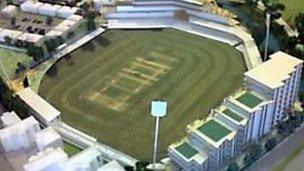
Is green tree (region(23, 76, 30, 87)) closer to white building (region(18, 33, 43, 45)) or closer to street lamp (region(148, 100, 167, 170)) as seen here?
white building (region(18, 33, 43, 45))

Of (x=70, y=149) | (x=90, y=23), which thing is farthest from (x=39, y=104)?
(x=90, y=23)

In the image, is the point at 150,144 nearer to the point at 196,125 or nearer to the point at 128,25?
the point at 196,125

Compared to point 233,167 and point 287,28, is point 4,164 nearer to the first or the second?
point 233,167

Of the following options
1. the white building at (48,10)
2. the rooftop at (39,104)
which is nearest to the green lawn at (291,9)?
the white building at (48,10)

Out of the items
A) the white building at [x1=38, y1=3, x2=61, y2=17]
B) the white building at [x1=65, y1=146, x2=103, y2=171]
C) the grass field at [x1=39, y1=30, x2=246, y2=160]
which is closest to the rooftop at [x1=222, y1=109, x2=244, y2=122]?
the grass field at [x1=39, y1=30, x2=246, y2=160]

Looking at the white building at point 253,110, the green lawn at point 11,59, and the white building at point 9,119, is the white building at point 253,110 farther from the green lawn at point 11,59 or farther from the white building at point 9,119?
the green lawn at point 11,59

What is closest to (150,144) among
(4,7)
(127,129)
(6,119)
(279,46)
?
(127,129)
